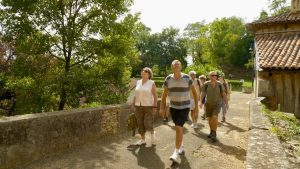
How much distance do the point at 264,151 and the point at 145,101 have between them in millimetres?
3364

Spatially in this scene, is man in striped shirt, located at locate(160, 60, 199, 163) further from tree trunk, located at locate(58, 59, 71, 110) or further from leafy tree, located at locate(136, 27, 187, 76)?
leafy tree, located at locate(136, 27, 187, 76)

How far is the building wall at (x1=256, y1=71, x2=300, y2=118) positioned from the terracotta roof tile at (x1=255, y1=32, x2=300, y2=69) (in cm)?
31

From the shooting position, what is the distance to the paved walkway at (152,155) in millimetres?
5381

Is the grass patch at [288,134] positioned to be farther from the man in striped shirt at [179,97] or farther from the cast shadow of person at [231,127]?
the cast shadow of person at [231,127]

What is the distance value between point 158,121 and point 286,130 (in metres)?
5.13

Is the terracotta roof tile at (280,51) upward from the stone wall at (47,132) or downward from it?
upward

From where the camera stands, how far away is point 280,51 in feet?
39.3

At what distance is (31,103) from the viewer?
39.8 ft

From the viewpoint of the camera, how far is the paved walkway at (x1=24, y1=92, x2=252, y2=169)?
5381mm

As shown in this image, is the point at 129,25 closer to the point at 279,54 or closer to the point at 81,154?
the point at 279,54

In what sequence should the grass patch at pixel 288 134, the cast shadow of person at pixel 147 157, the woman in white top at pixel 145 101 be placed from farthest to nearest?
the woman in white top at pixel 145 101, the cast shadow of person at pixel 147 157, the grass patch at pixel 288 134

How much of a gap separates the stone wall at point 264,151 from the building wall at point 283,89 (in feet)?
18.5

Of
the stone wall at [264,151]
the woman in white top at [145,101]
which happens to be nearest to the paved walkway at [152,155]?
the woman in white top at [145,101]

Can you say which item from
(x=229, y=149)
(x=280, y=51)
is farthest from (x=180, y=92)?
(x=280, y=51)
